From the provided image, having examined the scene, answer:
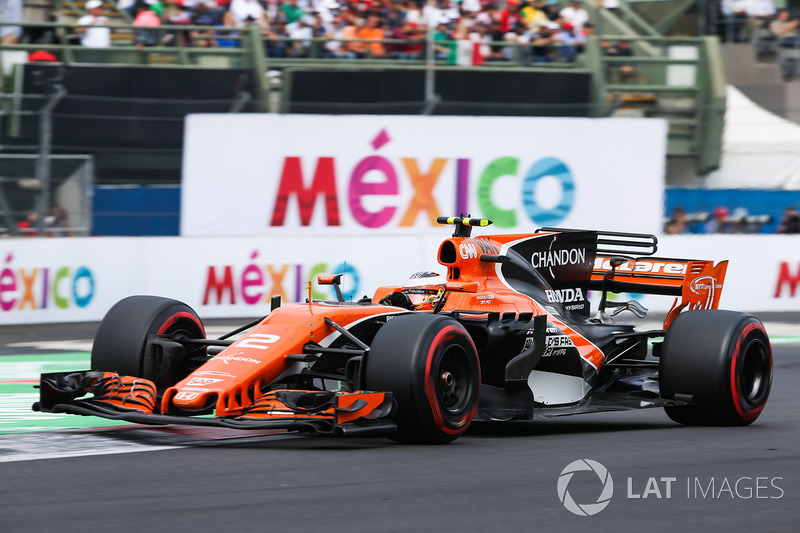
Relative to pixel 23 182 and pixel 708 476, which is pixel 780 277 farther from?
pixel 708 476

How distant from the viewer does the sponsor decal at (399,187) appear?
1734 centimetres

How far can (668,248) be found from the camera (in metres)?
17.4

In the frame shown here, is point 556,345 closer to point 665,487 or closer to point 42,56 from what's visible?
point 665,487

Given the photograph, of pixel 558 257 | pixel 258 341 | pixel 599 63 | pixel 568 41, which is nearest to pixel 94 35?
pixel 568 41

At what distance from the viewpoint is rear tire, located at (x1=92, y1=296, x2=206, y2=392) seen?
808 cm

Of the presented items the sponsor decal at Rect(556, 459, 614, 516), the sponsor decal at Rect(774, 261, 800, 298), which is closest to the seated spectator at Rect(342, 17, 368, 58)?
the sponsor decal at Rect(774, 261, 800, 298)

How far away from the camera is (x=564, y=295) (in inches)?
373

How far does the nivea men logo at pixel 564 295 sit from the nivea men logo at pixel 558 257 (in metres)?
0.22

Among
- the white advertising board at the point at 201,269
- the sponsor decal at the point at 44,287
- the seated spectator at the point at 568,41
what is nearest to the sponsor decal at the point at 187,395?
the white advertising board at the point at 201,269

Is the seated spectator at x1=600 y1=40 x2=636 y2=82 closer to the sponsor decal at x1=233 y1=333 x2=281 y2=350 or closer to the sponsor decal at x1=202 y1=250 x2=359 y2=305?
the sponsor decal at x1=202 y1=250 x2=359 y2=305

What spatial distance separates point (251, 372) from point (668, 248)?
1122cm

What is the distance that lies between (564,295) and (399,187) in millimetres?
8346

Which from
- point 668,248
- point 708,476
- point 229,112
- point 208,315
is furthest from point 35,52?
point 708,476

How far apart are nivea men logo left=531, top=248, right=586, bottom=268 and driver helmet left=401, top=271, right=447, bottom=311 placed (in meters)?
0.84
